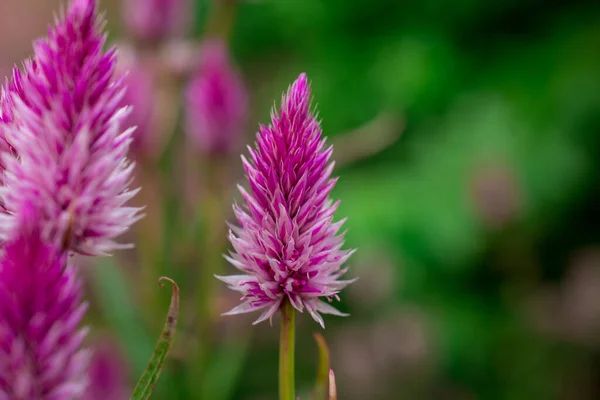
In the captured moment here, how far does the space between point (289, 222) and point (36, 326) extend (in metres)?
0.12

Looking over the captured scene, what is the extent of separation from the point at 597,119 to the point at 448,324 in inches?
30.2

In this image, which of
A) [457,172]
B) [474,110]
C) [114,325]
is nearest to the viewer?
[114,325]

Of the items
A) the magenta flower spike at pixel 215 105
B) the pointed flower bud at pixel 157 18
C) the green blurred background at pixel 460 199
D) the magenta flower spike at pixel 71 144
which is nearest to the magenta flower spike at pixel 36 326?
the magenta flower spike at pixel 71 144

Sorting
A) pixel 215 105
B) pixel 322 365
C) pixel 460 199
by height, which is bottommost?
pixel 322 365

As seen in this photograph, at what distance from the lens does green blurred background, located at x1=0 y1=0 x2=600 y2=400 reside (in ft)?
5.76

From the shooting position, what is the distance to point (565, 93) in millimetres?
2021

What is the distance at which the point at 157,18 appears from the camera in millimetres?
982

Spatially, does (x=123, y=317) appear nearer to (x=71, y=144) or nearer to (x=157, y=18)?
(x=157, y=18)

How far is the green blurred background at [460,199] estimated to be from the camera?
1757 mm

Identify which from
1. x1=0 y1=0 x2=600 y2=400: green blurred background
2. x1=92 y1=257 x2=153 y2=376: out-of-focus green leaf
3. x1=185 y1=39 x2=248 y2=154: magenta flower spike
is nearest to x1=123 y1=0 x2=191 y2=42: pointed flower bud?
x1=185 y1=39 x2=248 y2=154: magenta flower spike

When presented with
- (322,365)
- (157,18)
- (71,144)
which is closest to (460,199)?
(157,18)

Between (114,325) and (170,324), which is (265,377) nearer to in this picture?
(114,325)

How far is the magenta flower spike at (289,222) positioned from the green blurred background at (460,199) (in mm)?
1156

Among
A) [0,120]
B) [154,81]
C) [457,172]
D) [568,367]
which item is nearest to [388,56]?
[457,172]
